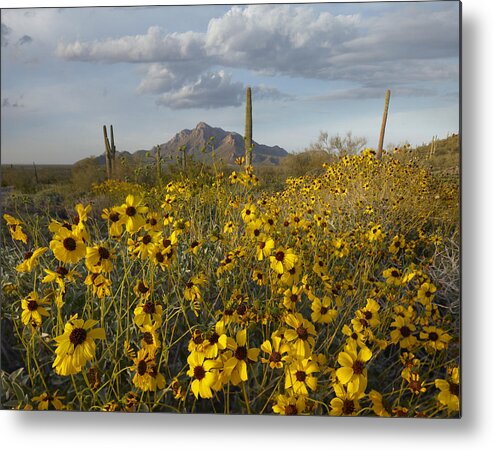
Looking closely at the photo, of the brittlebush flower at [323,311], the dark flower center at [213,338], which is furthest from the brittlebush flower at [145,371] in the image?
the brittlebush flower at [323,311]

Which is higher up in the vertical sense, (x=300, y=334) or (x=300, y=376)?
(x=300, y=334)

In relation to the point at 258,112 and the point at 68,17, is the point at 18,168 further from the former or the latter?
the point at 258,112

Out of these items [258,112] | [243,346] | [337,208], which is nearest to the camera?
[243,346]

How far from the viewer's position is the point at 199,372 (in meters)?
1.67

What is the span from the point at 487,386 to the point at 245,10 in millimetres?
1478

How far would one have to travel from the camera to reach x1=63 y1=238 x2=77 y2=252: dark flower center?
166cm

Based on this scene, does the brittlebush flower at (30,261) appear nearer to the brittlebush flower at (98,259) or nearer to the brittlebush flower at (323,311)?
the brittlebush flower at (98,259)

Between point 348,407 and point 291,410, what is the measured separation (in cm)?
18

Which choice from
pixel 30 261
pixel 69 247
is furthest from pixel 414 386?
pixel 30 261

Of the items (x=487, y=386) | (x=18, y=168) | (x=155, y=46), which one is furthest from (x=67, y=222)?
(x=487, y=386)

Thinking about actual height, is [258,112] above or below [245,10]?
below

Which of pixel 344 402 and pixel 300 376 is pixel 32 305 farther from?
pixel 344 402

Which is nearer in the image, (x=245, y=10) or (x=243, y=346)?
(x=243, y=346)

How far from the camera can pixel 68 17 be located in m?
1.88
